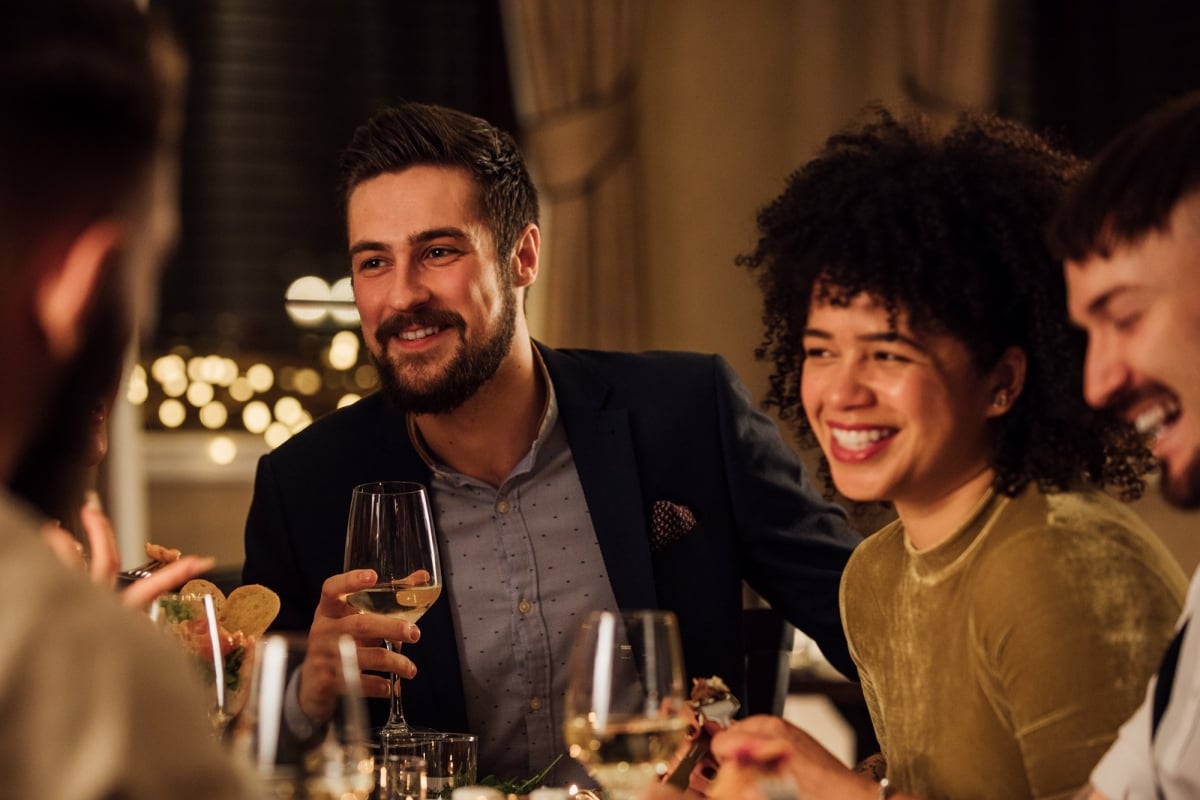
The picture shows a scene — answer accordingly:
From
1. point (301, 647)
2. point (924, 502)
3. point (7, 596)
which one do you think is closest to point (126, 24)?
point (7, 596)

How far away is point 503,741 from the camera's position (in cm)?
234

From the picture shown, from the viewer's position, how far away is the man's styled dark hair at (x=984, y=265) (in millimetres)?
1532

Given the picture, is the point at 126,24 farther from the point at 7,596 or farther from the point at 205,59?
the point at 205,59

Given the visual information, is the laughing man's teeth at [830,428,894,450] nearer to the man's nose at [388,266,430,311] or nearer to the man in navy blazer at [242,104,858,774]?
the man in navy blazer at [242,104,858,774]

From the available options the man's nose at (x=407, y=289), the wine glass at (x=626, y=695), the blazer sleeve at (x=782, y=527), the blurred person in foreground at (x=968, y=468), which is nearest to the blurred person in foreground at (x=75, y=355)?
the wine glass at (x=626, y=695)

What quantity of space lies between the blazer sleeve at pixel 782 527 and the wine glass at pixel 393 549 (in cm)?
81

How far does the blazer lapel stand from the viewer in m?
2.40

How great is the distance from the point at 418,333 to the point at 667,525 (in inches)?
22.2

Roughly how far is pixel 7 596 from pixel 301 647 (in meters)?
0.41

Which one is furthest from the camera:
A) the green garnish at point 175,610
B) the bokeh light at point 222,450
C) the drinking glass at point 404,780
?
the bokeh light at point 222,450

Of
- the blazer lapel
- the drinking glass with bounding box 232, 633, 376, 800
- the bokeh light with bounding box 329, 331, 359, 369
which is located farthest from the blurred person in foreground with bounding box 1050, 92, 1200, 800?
the bokeh light with bounding box 329, 331, 359, 369

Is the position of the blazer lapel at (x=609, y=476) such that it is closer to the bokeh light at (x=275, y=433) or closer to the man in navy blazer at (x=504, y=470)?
the man in navy blazer at (x=504, y=470)

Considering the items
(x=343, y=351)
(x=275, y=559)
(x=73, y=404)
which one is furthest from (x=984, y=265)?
(x=343, y=351)

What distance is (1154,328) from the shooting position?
1281 mm
